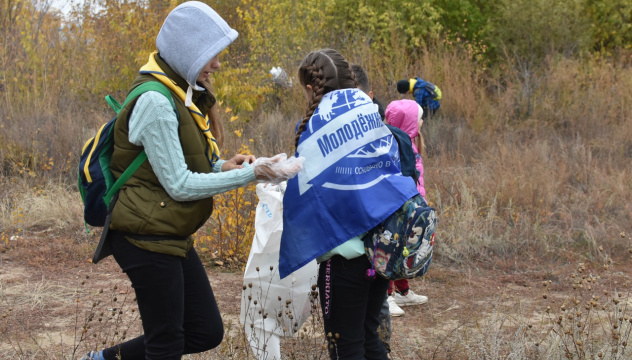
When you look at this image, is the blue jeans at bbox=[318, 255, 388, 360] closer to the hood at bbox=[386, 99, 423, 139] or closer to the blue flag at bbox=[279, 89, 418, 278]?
the blue flag at bbox=[279, 89, 418, 278]

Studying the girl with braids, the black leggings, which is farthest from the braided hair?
the black leggings

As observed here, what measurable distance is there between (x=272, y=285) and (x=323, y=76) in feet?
3.78

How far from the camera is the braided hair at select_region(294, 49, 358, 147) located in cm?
266

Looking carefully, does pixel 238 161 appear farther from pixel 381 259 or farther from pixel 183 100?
pixel 381 259

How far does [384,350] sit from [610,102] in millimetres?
8294

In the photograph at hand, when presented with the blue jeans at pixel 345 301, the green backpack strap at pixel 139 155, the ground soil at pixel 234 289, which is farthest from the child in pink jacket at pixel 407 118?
the green backpack strap at pixel 139 155

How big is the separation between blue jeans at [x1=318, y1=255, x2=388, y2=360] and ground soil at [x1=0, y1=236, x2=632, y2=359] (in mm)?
1085

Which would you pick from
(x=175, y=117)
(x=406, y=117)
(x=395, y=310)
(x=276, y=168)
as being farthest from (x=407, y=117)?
(x=175, y=117)

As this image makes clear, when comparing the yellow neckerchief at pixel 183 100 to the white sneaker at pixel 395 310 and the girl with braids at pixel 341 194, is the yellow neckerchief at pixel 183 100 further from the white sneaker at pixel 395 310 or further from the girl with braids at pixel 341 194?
the white sneaker at pixel 395 310

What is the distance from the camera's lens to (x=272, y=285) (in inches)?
131

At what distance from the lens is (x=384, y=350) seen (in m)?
2.87

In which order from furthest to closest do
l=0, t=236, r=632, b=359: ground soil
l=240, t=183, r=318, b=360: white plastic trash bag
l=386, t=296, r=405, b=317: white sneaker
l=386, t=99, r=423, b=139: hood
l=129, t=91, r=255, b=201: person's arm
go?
l=386, t=296, r=405, b=317: white sneaker < l=386, t=99, r=423, b=139: hood < l=0, t=236, r=632, b=359: ground soil < l=240, t=183, r=318, b=360: white plastic trash bag < l=129, t=91, r=255, b=201: person's arm

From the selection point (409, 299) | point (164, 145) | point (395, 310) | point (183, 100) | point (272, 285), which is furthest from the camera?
point (409, 299)

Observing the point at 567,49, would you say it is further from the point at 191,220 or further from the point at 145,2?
the point at 191,220
